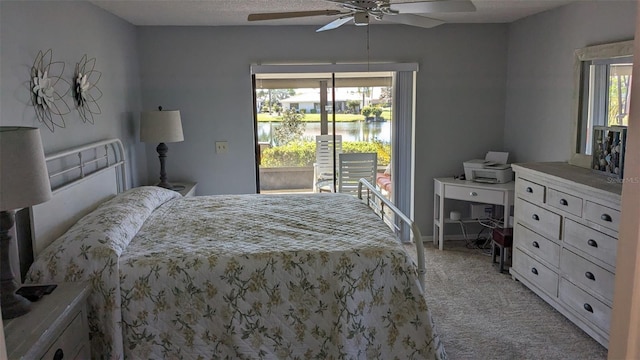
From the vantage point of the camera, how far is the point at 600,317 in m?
2.79

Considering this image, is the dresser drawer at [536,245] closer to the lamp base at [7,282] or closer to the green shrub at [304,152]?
the green shrub at [304,152]

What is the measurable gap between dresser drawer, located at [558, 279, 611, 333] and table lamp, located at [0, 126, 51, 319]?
2.78 meters

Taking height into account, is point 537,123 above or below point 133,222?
above

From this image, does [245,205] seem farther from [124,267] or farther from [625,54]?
[625,54]

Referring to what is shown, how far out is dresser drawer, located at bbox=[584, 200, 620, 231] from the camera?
266cm

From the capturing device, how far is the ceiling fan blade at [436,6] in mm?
2236

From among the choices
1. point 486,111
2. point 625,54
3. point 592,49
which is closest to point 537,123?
point 486,111

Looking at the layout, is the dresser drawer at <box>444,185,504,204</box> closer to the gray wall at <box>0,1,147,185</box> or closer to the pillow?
the gray wall at <box>0,1,147,185</box>

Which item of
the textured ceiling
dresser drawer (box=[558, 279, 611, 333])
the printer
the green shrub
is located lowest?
dresser drawer (box=[558, 279, 611, 333])

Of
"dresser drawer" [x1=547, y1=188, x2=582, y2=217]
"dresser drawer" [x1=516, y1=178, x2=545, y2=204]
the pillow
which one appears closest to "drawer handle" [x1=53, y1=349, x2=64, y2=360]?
the pillow

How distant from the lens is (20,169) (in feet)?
5.27

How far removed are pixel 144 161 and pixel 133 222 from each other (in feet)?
6.50

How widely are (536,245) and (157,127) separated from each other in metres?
3.09

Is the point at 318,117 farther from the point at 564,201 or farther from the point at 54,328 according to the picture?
the point at 54,328
